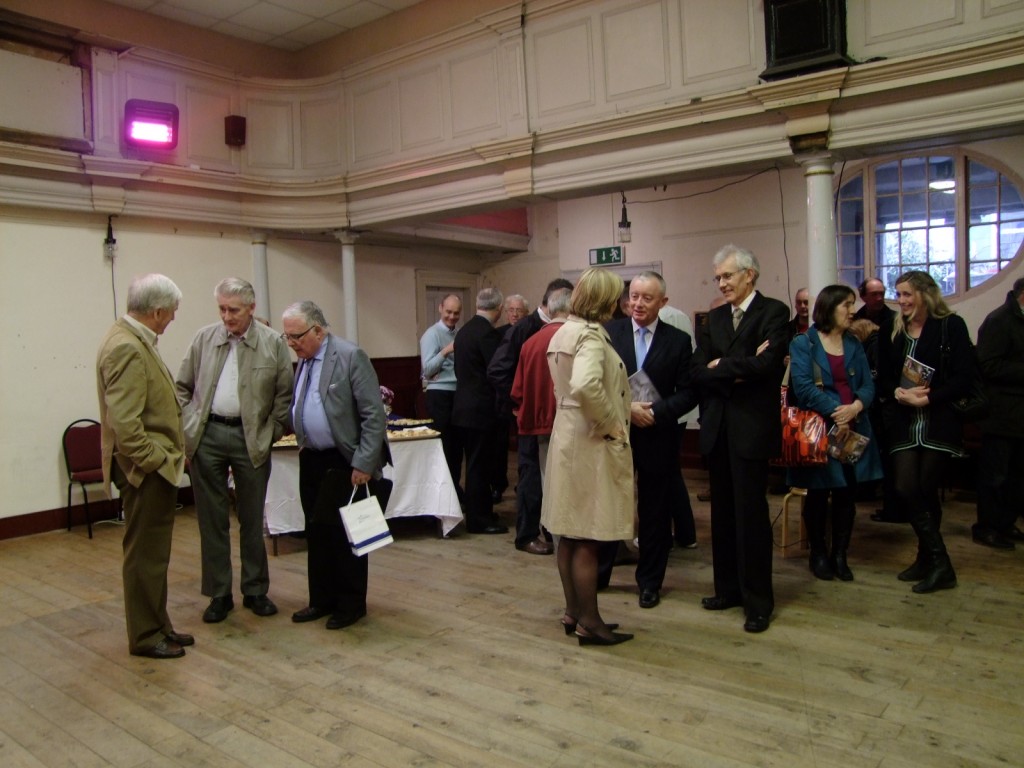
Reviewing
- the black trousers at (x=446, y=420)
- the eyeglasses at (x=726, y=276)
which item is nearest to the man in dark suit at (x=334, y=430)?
the eyeglasses at (x=726, y=276)

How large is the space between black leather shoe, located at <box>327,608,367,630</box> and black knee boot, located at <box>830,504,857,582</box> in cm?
258

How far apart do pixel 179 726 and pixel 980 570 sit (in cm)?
411

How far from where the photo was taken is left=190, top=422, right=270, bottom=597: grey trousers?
155 inches

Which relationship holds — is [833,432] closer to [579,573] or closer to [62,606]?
[579,573]

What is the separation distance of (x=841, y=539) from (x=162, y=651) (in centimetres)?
348

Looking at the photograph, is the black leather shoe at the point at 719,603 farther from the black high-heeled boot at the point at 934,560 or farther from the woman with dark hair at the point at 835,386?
the black high-heeled boot at the point at 934,560

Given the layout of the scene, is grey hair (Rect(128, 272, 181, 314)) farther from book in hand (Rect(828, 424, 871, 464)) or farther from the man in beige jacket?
book in hand (Rect(828, 424, 871, 464))

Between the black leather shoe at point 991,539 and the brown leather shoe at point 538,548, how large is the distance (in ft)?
8.69

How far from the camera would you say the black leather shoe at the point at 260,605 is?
161 inches

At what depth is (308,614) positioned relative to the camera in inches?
157

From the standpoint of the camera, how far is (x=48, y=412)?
6457mm

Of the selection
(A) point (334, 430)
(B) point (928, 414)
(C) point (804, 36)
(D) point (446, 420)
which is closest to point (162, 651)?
(A) point (334, 430)

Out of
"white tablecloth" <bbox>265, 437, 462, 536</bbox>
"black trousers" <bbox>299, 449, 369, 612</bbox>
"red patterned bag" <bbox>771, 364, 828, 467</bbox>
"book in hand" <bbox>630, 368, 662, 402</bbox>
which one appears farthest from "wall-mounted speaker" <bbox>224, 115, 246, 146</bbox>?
"red patterned bag" <bbox>771, 364, 828, 467</bbox>

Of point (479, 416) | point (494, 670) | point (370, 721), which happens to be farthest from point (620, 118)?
point (370, 721)
